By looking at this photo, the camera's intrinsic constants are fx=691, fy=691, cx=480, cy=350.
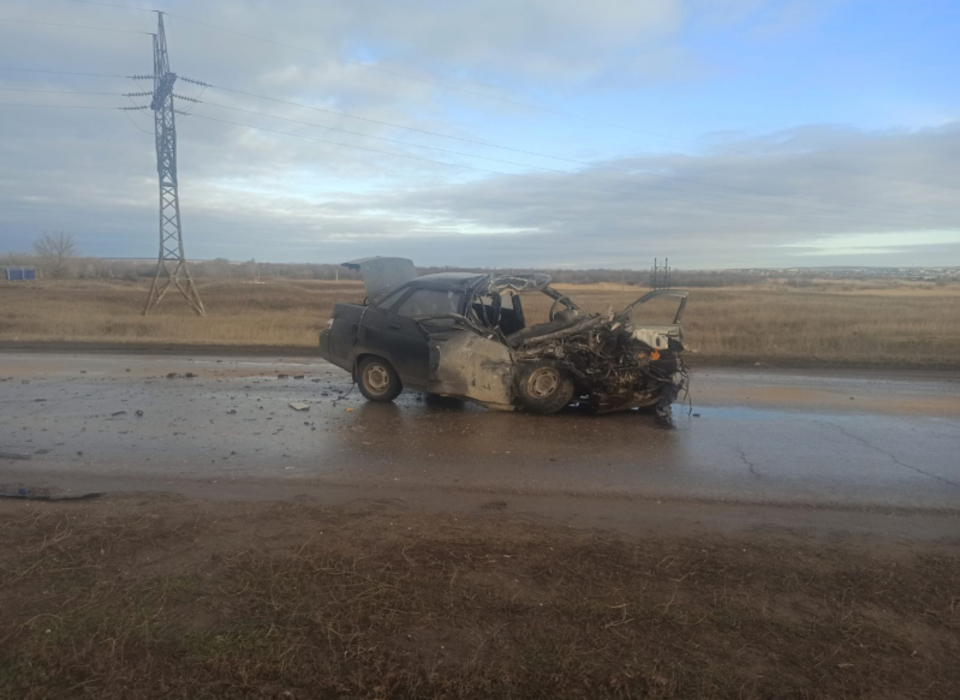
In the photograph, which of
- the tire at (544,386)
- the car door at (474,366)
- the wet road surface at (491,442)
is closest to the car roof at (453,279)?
the car door at (474,366)

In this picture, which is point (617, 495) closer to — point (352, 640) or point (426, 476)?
point (426, 476)

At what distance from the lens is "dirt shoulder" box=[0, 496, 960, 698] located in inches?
115

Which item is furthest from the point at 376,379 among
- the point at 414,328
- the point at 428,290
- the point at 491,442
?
the point at 491,442

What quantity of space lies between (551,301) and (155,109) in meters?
20.8

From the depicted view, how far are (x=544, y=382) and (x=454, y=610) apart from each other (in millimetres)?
5344

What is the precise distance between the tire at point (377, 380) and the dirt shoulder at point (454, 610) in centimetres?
461

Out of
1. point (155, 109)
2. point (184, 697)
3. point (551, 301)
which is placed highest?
point (155, 109)

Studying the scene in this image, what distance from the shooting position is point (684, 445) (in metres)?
7.23

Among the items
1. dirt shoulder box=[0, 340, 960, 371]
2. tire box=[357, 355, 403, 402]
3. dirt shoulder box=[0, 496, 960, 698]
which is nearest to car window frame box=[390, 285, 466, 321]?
tire box=[357, 355, 403, 402]

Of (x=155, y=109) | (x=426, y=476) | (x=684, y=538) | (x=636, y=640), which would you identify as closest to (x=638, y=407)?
(x=426, y=476)

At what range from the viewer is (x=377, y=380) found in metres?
9.48

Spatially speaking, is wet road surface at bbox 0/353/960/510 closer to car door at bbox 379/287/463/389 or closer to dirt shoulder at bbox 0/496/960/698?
car door at bbox 379/287/463/389

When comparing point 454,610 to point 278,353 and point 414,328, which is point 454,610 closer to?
point 414,328

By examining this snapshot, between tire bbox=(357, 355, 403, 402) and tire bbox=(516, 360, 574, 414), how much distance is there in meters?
1.78
